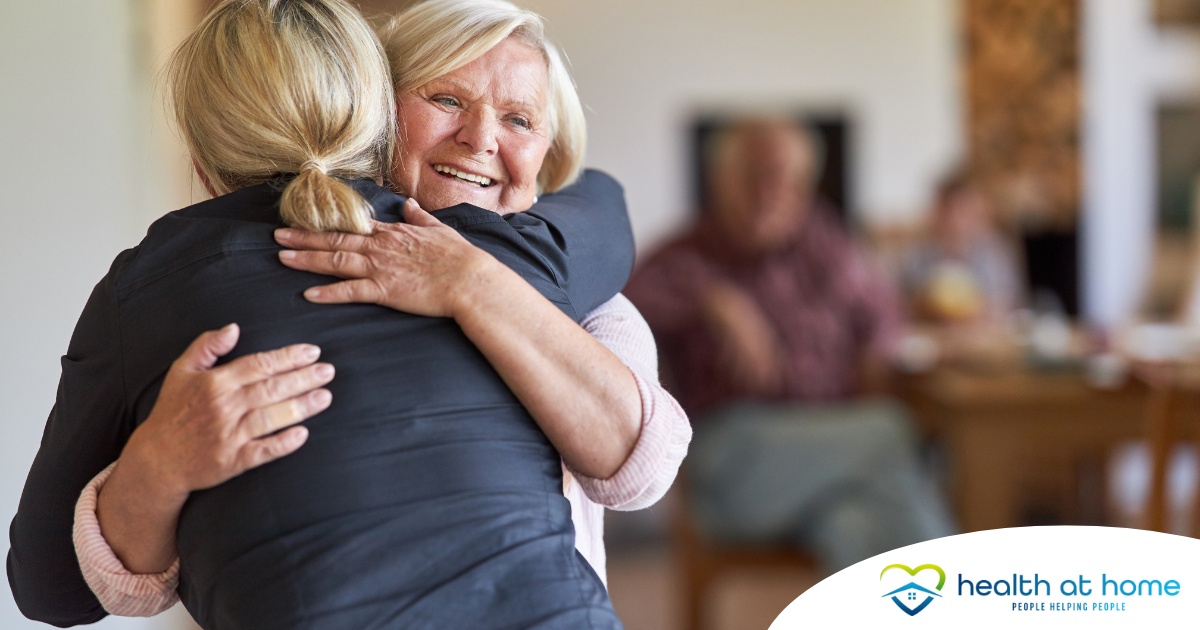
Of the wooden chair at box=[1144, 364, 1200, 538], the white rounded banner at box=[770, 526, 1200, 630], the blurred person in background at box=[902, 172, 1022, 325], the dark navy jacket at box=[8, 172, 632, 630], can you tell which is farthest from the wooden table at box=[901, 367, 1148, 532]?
the dark navy jacket at box=[8, 172, 632, 630]

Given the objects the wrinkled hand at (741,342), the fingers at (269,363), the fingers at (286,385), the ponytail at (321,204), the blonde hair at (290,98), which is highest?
the blonde hair at (290,98)

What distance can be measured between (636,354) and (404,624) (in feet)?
0.98

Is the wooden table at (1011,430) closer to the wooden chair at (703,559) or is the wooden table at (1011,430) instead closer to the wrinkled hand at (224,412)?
the wooden chair at (703,559)

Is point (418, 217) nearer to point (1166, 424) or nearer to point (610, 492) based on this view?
point (610, 492)

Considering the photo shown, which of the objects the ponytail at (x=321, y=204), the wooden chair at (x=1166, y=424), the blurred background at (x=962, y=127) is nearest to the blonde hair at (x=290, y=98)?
the ponytail at (x=321, y=204)

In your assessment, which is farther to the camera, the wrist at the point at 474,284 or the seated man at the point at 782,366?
the seated man at the point at 782,366

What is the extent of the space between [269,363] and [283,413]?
4cm

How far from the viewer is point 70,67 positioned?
67.3 inches

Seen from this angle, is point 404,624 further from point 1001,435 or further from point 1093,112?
point 1093,112

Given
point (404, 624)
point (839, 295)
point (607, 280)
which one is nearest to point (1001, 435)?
point (839, 295)

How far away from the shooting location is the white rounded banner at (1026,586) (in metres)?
0.93

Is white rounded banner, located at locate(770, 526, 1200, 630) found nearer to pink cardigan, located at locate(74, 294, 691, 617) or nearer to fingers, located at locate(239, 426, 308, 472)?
pink cardigan, located at locate(74, 294, 691, 617)

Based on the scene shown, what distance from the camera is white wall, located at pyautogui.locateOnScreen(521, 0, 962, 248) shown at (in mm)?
4477

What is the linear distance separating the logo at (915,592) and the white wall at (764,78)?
3571 mm
